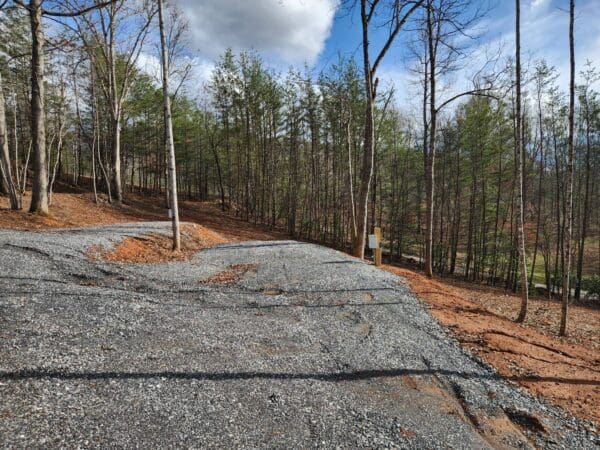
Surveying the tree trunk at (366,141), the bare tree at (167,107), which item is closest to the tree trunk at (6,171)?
the bare tree at (167,107)

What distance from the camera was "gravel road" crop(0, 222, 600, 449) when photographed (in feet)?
7.79

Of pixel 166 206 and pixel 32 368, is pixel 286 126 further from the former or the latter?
pixel 32 368

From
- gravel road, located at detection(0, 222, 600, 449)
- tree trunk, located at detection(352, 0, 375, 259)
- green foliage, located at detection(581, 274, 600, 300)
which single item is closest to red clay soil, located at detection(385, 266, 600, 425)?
gravel road, located at detection(0, 222, 600, 449)

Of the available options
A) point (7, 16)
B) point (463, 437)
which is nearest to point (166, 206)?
point (7, 16)

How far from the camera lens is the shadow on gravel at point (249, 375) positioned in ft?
8.85

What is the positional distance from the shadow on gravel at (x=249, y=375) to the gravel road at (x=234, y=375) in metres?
0.02

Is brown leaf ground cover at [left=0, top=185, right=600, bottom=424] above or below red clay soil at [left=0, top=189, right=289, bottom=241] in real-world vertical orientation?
below

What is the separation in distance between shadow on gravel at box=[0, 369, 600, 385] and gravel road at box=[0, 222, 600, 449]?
0.7 inches

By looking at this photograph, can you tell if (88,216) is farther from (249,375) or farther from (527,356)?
(527,356)

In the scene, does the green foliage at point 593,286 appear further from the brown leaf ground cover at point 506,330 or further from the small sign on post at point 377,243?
the small sign on post at point 377,243

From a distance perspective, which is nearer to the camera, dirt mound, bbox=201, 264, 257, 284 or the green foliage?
dirt mound, bbox=201, 264, 257, 284

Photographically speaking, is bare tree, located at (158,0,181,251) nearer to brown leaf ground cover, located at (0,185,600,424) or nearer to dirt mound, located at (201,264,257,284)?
brown leaf ground cover, located at (0,185,600,424)

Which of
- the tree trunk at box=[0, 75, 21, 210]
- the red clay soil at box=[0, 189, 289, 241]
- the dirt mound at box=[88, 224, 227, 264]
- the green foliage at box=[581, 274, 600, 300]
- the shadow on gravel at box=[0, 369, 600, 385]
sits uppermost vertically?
the tree trunk at box=[0, 75, 21, 210]

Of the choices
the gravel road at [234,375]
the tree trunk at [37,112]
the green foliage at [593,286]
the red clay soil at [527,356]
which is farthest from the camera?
the green foliage at [593,286]
